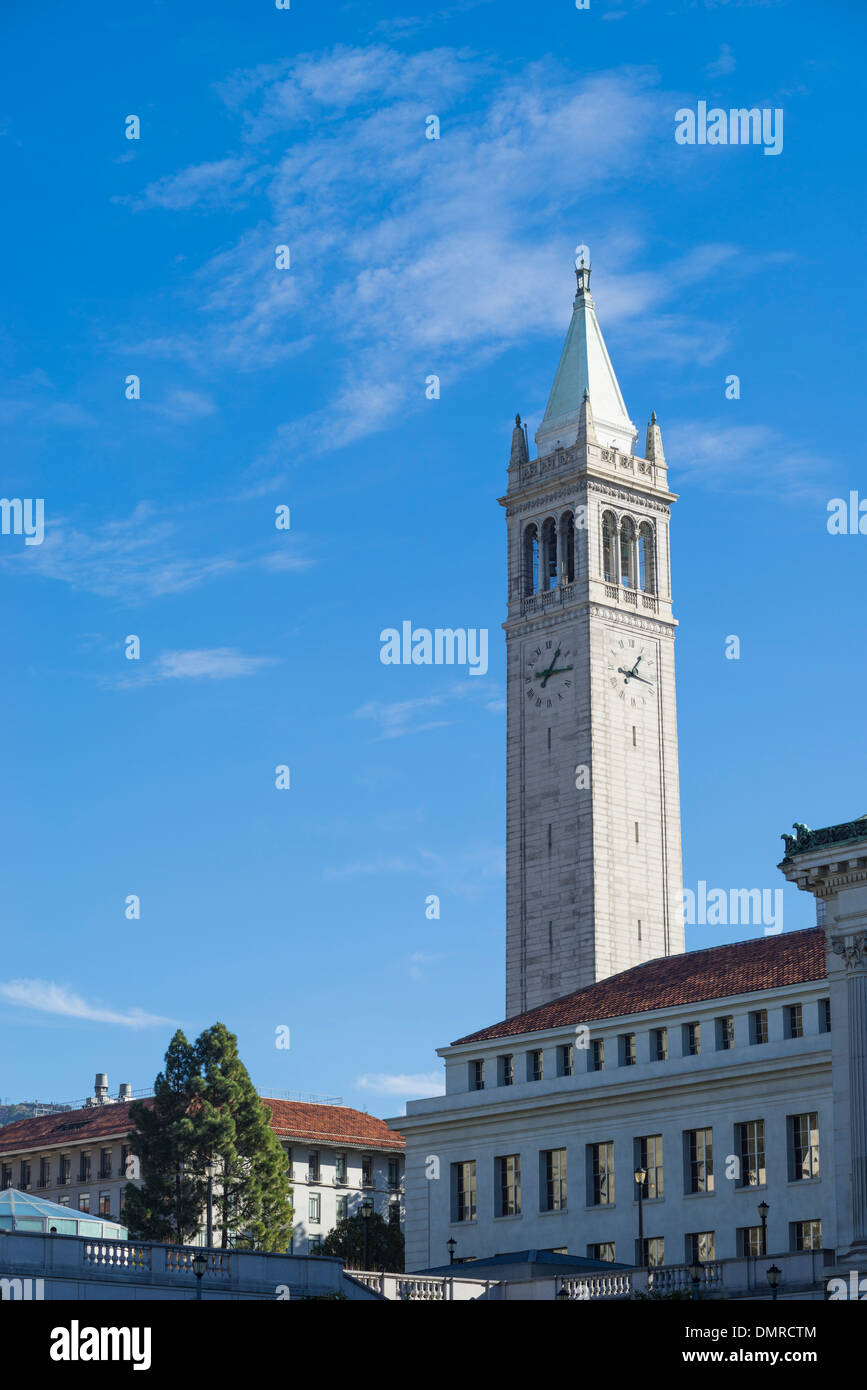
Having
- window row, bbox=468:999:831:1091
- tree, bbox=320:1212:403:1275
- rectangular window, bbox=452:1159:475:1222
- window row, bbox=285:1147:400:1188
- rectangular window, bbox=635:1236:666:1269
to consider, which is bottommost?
rectangular window, bbox=635:1236:666:1269

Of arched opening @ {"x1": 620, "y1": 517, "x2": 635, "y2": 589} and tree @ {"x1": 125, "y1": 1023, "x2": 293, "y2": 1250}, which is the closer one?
tree @ {"x1": 125, "y1": 1023, "x2": 293, "y2": 1250}

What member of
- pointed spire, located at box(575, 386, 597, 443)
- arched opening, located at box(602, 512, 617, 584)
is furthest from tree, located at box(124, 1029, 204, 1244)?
pointed spire, located at box(575, 386, 597, 443)

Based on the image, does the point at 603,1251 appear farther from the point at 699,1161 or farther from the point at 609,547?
the point at 609,547

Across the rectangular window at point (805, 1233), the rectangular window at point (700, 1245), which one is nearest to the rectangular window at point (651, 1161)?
the rectangular window at point (700, 1245)

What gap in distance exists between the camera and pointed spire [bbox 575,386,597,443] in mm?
122750

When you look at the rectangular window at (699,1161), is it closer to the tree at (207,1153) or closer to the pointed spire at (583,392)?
the tree at (207,1153)

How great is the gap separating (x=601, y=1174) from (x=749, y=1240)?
28.0 feet

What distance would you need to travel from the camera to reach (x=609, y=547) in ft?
402

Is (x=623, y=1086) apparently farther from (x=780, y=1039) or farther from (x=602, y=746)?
(x=602, y=746)

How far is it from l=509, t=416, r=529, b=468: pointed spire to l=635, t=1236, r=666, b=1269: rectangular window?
56.9 m

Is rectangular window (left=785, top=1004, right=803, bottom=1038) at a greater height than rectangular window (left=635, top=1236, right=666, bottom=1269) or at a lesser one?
greater

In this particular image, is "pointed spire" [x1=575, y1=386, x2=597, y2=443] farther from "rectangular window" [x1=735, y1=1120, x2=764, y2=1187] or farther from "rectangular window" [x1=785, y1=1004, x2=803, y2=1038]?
"rectangular window" [x1=735, y1=1120, x2=764, y2=1187]

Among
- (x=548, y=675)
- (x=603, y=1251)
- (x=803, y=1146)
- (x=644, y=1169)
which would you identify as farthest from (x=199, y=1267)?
(x=548, y=675)
